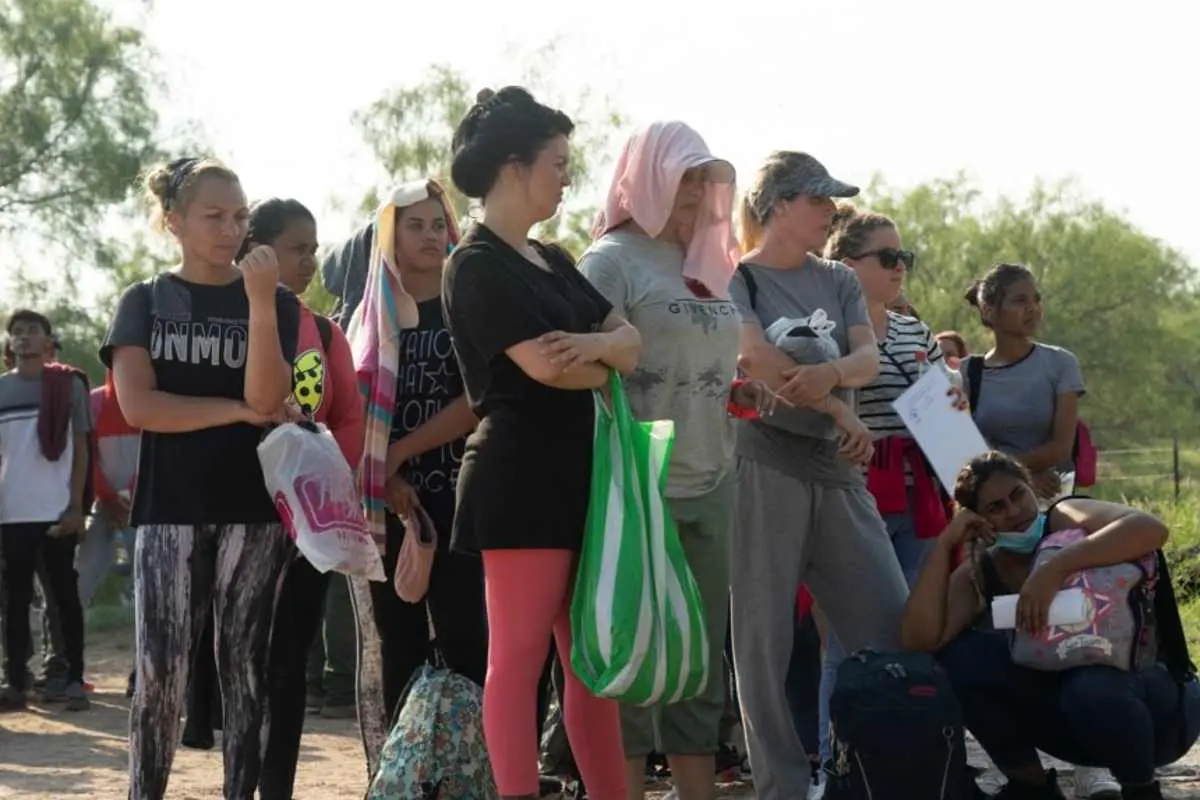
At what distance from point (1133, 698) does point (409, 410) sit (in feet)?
7.11

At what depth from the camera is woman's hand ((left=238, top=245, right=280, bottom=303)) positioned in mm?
5188

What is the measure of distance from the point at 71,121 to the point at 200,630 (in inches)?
1104

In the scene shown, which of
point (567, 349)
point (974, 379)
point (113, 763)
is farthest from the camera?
point (113, 763)

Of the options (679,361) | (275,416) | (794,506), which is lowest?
(794,506)

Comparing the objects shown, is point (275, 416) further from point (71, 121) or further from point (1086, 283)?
point (1086, 283)

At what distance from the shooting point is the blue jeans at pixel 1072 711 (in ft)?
17.4

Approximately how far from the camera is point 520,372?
15.4ft

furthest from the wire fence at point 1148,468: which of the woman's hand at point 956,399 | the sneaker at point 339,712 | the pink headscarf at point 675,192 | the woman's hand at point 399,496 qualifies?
the woman's hand at point 399,496

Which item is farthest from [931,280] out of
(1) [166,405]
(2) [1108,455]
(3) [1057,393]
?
(1) [166,405]

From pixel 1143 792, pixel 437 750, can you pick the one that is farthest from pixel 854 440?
pixel 437 750

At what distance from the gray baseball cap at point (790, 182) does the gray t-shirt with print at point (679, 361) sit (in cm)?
60

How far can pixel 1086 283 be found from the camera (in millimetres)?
39375

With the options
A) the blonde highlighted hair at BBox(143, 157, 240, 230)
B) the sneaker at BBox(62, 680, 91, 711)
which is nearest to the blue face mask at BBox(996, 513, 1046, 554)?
the blonde highlighted hair at BBox(143, 157, 240, 230)

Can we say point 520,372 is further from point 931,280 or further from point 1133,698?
point 931,280
